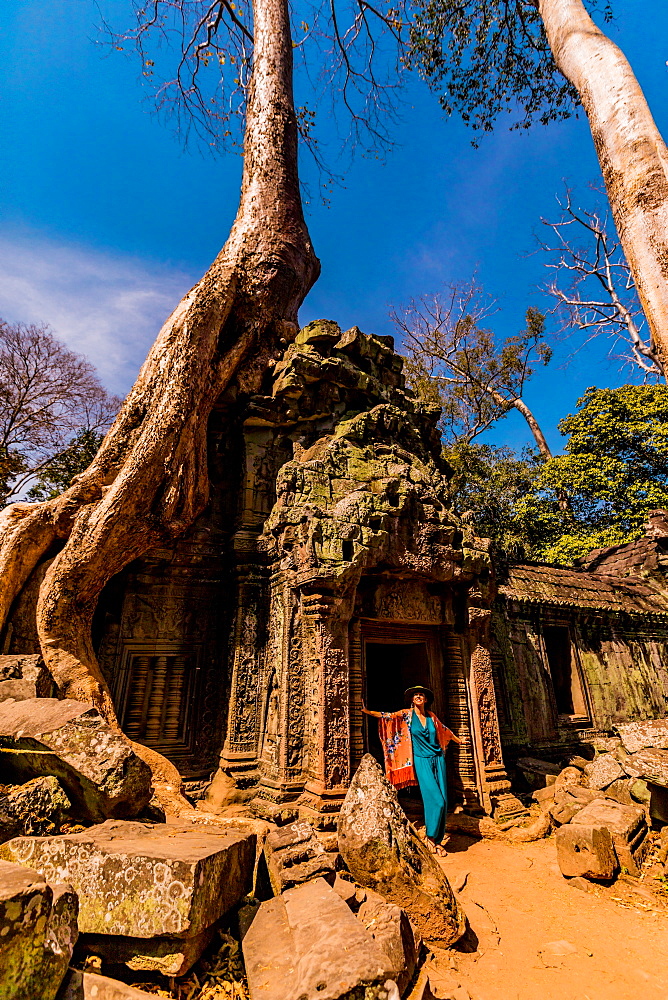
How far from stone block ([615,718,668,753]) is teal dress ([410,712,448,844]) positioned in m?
2.77

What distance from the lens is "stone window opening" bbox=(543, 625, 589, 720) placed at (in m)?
10.6

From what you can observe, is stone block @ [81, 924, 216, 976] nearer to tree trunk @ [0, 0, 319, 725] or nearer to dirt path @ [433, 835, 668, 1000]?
dirt path @ [433, 835, 668, 1000]

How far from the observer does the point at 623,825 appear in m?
5.36

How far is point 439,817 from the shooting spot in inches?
227

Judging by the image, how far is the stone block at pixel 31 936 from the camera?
160cm

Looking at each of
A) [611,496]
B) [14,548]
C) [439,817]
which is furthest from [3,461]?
[611,496]

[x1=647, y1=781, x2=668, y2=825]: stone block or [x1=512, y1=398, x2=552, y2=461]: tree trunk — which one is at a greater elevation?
[x1=512, y1=398, x2=552, y2=461]: tree trunk

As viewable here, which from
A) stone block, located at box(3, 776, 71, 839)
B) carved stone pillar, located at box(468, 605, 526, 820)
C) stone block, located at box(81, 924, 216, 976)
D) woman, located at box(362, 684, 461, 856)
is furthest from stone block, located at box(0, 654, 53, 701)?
carved stone pillar, located at box(468, 605, 526, 820)

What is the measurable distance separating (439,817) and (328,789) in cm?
133

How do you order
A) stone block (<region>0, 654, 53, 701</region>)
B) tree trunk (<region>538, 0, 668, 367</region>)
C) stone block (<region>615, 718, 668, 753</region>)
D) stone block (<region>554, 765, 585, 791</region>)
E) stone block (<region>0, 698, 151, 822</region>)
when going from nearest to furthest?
tree trunk (<region>538, 0, 668, 367</region>), stone block (<region>0, 698, 151, 822</region>), stone block (<region>0, 654, 53, 701</region>), stone block (<region>615, 718, 668, 753</region>), stone block (<region>554, 765, 585, 791</region>)

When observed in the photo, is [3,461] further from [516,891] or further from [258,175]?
[516,891]

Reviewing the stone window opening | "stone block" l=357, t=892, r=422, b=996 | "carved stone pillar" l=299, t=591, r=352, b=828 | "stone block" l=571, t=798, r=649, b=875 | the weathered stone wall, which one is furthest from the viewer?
the stone window opening

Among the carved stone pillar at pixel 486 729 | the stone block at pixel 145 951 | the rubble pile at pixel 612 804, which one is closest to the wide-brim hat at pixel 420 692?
the carved stone pillar at pixel 486 729

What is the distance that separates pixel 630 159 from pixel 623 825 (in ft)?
20.1
